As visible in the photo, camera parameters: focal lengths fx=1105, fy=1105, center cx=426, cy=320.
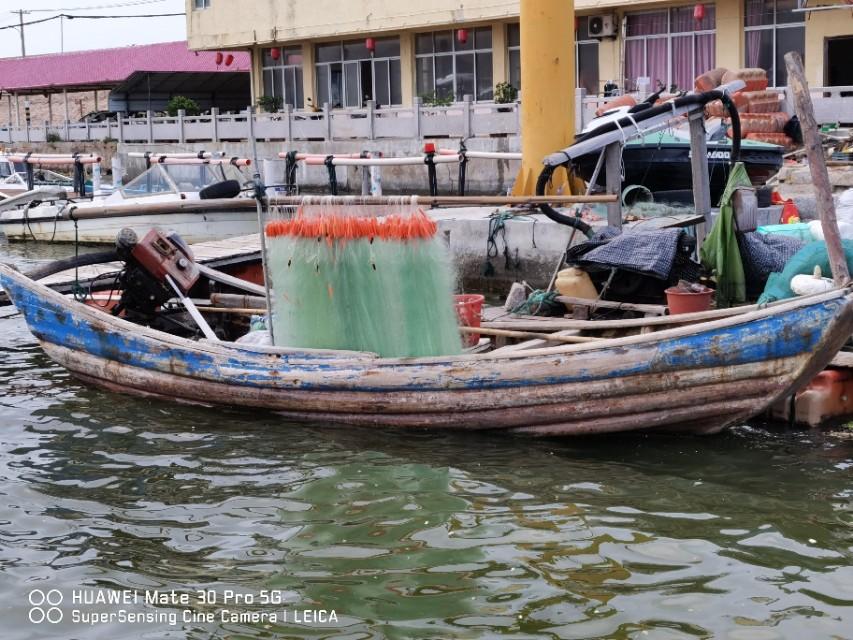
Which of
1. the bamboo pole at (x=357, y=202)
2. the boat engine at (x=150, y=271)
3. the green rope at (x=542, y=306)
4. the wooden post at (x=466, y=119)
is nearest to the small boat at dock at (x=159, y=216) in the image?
the wooden post at (x=466, y=119)

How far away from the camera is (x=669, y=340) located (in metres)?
7.20

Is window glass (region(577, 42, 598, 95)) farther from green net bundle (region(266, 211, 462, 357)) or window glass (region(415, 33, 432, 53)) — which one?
green net bundle (region(266, 211, 462, 357))

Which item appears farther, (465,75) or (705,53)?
(465,75)

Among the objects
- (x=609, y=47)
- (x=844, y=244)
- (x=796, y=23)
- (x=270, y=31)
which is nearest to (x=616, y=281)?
(x=844, y=244)

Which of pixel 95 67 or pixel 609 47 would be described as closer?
pixel 609 47

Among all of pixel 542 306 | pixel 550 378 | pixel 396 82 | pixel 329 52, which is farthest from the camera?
A: pixel 329 52

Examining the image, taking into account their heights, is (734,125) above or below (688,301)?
above

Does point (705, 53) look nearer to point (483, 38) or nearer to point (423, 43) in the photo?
point (483, 38)

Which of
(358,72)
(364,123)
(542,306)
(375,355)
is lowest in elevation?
(375,355)

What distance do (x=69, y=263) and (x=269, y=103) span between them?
89.3ft

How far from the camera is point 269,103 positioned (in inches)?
1448

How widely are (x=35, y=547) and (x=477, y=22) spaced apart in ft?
86.4

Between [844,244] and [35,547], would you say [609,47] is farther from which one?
[35,547]

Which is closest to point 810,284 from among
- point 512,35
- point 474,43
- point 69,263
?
point 69,263
